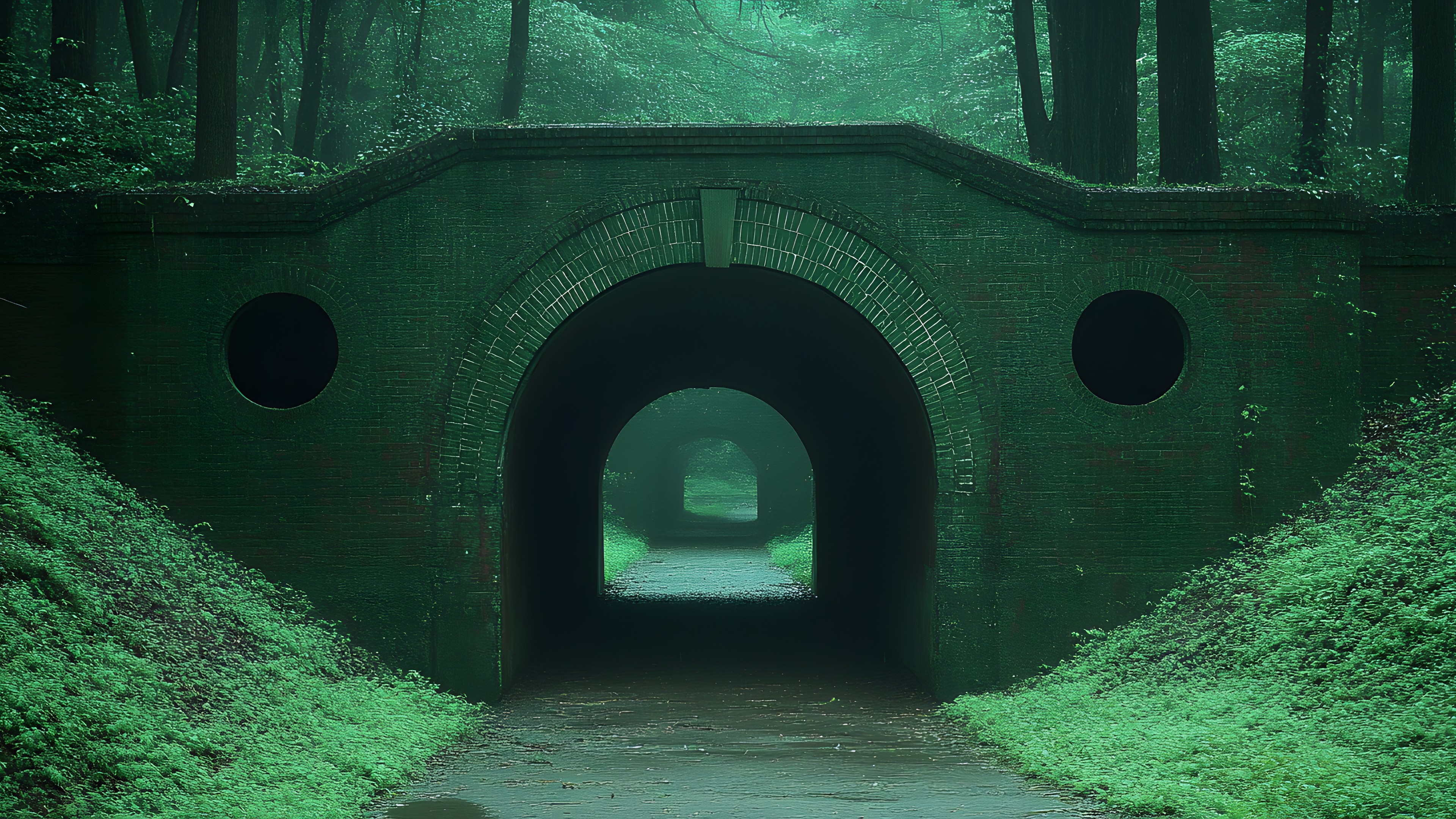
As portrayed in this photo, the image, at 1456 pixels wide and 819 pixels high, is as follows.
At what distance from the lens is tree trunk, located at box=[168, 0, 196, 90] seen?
20.7 m

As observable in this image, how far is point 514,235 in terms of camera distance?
1040cm

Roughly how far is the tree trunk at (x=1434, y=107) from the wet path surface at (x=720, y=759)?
883 centimetres

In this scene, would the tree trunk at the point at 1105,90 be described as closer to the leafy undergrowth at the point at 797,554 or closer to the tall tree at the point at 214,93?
the leafy undergrowth at the point at 797,554

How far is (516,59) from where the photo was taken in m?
22.8

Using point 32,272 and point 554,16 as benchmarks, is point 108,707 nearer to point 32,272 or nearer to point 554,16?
point 32,272

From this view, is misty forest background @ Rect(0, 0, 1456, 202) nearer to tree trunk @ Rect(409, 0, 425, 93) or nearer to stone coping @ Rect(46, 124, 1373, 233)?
tree trunk @ Rect(409, 0, 425, 93)

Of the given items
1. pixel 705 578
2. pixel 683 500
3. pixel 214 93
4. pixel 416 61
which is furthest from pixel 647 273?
pixel 683 500

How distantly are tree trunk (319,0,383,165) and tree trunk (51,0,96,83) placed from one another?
737cm

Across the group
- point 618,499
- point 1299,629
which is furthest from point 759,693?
point 618,499

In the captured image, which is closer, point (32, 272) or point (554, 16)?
point (32, 272)

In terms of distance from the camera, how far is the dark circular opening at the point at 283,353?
38.2ft

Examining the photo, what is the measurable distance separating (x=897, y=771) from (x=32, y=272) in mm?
8608

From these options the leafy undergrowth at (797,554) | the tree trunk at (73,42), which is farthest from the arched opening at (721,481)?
the tree trunk at (73,42)

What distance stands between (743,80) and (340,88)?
494 inches
